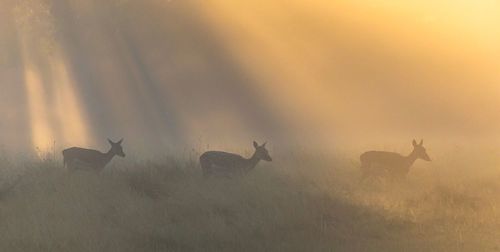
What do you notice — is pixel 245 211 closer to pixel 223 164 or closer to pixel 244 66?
pixel 223 164

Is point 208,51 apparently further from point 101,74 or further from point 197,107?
point 101,74

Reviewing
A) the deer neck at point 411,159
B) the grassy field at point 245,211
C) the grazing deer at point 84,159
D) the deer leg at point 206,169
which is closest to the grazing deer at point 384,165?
the deer neck at point 411,159

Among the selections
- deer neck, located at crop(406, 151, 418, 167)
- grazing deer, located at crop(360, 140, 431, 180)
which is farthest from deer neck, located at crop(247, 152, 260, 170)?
deer neck, located at crop(406, 151, 418, 167)

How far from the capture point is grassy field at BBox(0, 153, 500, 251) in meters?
9.19

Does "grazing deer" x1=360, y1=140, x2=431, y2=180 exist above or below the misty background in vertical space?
below

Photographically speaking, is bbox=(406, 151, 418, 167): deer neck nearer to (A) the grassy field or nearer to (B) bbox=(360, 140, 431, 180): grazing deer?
(B) bbox=(360, 140, 431, 180): grazing deer

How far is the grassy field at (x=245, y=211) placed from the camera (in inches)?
362

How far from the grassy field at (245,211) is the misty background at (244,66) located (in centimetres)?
1336

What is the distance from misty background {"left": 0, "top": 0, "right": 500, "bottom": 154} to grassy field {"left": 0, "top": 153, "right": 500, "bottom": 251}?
1336 centimetres

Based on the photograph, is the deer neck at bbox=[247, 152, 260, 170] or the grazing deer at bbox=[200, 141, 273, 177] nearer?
the grazing deer at bbox=[200, 141, 273, 177]

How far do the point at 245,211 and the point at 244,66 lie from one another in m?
20.8

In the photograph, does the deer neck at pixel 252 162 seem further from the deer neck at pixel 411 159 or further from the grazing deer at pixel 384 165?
the deer neck at pixel 411 159

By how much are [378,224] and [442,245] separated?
119 centimetres

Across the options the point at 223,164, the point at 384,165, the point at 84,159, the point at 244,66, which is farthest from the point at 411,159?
the point at 244,66
